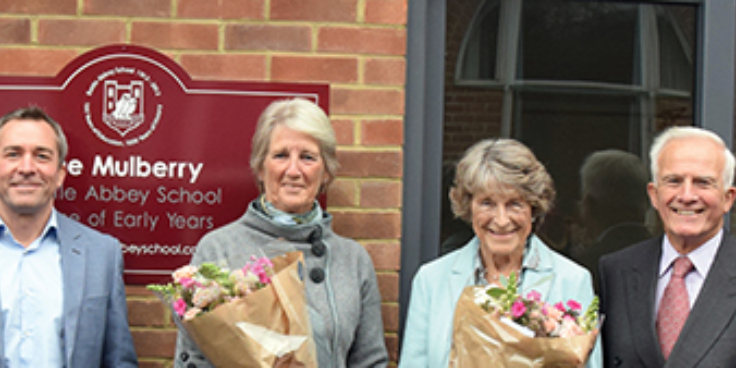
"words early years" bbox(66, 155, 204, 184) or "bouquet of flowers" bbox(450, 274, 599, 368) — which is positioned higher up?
"words early years" bbox(66, 155, 204, 184)

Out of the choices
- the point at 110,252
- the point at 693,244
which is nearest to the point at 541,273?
the point at 693,244

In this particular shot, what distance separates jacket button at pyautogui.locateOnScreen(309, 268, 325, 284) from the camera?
2988mm

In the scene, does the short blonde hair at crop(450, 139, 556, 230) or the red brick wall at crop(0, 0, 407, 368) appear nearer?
the short blonde hair at crop(450, 139, 556, 230)

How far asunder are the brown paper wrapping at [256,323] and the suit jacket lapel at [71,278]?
2.16ft

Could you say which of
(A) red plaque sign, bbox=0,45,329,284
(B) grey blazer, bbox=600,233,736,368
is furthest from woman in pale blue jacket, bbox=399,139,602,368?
(A) red plaque sign, bbox=0,45,329,284

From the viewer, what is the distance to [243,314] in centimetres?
245

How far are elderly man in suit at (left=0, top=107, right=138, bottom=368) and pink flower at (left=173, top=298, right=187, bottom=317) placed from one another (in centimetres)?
70

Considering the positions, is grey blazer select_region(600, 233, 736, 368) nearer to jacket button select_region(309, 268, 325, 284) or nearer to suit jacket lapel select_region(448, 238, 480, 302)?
suit jacket lapel select_region(448, 238, 480, 302)

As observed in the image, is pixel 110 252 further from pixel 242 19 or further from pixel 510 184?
pixel 510 184

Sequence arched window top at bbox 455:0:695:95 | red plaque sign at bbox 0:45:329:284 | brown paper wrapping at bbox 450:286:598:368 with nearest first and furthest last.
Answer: brown paper wrapping at bbox 450:286:598:368
red plaque sign at bbox 0:45:329:284
arched window top at bbox 455:0:695:95

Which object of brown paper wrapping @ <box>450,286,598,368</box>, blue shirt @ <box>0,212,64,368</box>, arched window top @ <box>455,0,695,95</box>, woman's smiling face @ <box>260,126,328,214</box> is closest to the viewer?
brown paper wrapping @ <box>450,286,598,368</box>

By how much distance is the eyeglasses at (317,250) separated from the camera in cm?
299

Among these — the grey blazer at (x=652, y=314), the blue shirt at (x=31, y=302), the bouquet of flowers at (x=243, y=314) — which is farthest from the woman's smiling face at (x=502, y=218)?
the blue shirt at (x=31, y=302)

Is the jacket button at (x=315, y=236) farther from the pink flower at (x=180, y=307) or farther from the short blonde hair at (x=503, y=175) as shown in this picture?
the pink flower at (x=180, y=307)
